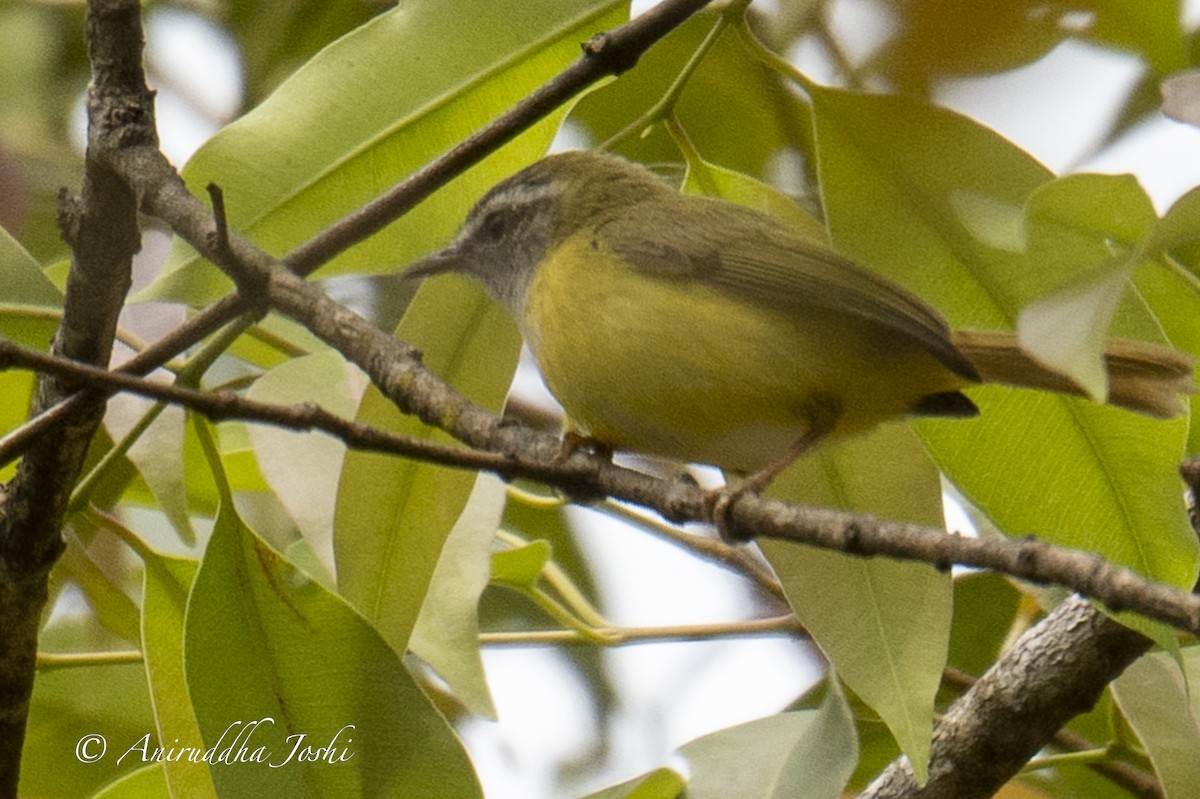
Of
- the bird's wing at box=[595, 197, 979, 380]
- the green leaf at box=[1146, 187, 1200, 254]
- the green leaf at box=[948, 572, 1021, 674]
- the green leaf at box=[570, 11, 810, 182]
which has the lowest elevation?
the green leaf at box=[948, 572, 1021, 674]

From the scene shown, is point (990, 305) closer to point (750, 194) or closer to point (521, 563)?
point (750, 194)

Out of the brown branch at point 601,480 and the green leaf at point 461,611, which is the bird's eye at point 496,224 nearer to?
the green leaf at point 461,611

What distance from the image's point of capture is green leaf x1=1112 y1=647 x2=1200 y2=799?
90.0 inches

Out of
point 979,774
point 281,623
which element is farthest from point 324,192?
point 979,774

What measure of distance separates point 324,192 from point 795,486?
2.90ft

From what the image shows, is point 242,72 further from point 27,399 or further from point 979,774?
point 979,774

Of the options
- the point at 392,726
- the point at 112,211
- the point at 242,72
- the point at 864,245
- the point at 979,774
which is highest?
the point at 242,72

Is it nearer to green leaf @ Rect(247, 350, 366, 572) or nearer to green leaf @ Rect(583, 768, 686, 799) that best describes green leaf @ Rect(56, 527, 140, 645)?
green leaf @ Rect(247, 350, 366, 572)

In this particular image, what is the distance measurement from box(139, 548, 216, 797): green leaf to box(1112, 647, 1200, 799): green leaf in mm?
1506

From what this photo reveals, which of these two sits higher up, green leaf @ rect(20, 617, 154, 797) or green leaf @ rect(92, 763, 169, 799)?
green leaf @ rect(20, 617, 154, 797)

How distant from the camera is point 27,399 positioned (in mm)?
2574

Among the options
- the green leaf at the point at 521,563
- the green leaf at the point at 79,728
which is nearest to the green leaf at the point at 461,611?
the green leaf at the point at 521,563

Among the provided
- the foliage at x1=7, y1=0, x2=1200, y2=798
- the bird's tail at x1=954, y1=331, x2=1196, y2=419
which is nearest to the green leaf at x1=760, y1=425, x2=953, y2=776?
the foliage at x1=7, y1=0, x2=1200, y2=798

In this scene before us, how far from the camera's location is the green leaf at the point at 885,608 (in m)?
2.05
